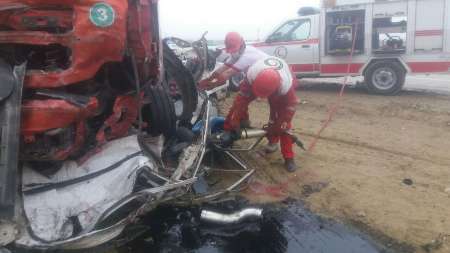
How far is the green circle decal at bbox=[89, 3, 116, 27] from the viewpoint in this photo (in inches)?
116

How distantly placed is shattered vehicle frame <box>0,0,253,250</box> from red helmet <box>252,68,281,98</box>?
4.47 feet

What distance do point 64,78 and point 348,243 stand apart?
2389 mm

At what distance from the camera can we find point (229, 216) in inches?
147

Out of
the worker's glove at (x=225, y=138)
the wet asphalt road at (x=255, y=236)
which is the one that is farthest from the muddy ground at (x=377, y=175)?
the worker's glove at (x=225, y=138)

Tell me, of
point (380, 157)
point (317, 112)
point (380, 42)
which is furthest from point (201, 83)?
point (380, 42)

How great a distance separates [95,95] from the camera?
11.1ft

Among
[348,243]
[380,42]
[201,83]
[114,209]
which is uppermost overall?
[380,42]

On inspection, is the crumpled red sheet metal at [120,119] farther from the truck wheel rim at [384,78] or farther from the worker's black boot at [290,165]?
the truck wheel rim at [384,78]

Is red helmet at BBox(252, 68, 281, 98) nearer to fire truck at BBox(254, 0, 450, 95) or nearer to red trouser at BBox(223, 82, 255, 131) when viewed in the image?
red trouser at BBox(223, 82, 255, 131)

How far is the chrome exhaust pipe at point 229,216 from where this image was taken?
12.1 ft

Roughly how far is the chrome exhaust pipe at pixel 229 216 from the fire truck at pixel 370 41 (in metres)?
7.25

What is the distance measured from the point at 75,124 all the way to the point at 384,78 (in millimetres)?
8355

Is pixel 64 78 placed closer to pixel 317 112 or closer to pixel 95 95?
pixel 95 95

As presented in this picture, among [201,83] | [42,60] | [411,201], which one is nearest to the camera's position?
[42,60]
